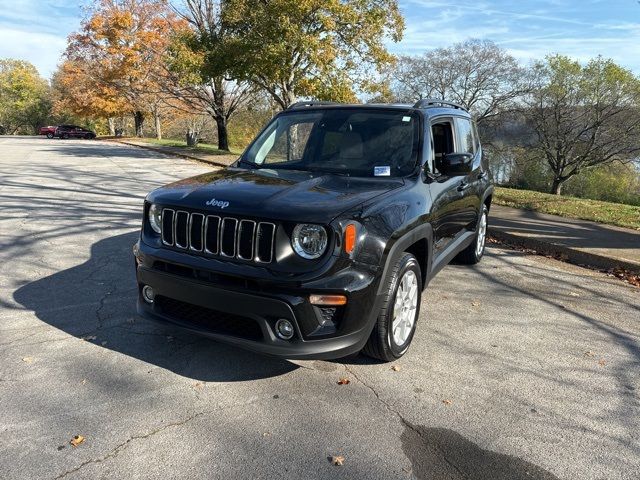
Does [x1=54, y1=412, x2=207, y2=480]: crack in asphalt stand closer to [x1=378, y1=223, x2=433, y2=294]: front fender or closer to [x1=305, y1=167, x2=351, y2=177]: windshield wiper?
[x1=378, y1=223, x2=433, y2=294]: front fender

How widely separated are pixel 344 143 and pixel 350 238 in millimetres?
1590

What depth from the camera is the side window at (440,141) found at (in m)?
4.33

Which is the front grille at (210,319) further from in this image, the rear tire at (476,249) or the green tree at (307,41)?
the green tree at (307,41)

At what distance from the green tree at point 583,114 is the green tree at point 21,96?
65.2 m

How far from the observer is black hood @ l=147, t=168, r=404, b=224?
9.93ft

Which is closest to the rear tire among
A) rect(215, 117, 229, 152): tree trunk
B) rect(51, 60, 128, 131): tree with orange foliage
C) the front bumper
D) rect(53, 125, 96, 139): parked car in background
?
the front bumper

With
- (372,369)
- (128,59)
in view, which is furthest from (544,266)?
(128,59)

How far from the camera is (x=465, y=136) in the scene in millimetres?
5645

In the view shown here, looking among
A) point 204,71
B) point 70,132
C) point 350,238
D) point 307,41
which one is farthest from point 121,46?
point 350,238

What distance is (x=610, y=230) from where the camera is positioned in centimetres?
824

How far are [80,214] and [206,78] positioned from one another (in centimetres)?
1268

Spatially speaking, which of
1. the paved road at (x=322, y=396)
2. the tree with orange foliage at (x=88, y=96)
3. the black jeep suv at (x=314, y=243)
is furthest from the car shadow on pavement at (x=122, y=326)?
the tree with orange foliage at (x=88, y=96)

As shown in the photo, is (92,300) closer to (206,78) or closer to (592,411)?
(592,411)

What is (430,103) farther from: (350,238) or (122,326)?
(122,326)
